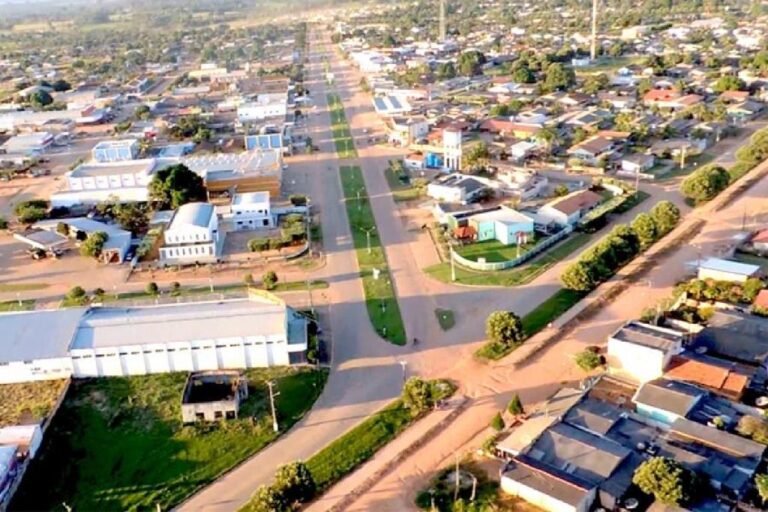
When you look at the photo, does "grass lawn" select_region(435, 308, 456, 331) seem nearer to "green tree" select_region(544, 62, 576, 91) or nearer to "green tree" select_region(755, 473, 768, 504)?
"green tree" select_region(755, 473, 768, 504)

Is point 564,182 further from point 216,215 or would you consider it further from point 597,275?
point 216,215

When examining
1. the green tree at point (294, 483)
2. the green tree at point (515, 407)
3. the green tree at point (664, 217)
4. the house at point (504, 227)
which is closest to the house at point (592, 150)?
the green tree at point (664, 217)

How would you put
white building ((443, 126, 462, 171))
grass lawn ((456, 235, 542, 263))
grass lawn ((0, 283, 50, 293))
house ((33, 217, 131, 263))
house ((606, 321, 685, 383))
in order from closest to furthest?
house ((606, 321, 685, 383)) → grass lawn ((0, 283, 50, 293)) → grass lawn ((456, 235, 542, 263)) → house ((33, 217, 131, 263)) → white building ((443, 126, 462, 171))

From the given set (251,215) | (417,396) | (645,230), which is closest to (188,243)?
(251,215)

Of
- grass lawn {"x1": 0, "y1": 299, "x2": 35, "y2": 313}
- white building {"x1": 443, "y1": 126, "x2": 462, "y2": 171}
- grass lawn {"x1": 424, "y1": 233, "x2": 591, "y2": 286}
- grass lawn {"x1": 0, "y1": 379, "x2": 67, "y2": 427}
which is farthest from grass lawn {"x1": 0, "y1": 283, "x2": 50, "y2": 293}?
white building {"x1": 443, "y1": 126, "x2": 462, "y2": 171}

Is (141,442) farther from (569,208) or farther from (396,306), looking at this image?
(569,208)
